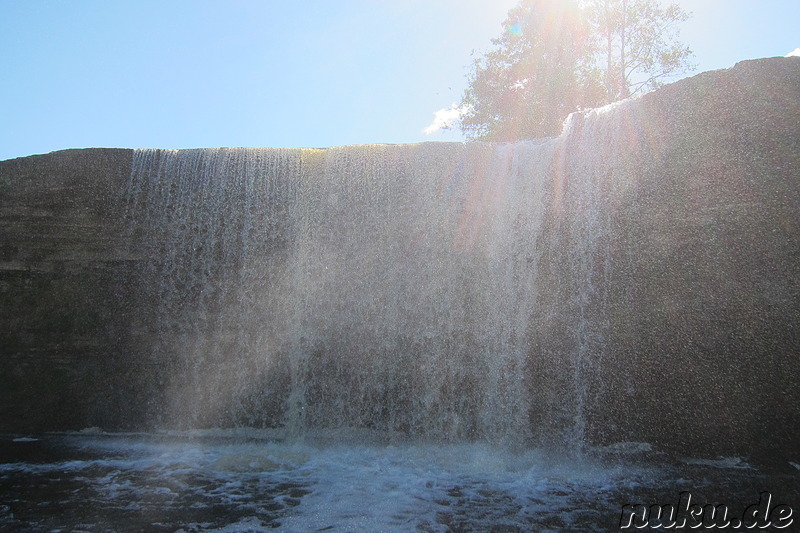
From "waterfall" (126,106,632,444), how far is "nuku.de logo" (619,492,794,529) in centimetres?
145

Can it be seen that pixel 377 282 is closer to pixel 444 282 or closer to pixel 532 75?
pixel 444 282

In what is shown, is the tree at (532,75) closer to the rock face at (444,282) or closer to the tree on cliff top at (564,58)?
the tree on cliff top at (564,58)

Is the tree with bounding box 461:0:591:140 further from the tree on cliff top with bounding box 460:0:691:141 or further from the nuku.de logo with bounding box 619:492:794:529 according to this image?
the nuku.de logo with bounding box 619:492:794:529

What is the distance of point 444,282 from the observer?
22.1ft

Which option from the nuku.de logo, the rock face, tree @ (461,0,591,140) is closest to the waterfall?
the rock face

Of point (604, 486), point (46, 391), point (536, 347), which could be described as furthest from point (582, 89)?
point (46, 391)

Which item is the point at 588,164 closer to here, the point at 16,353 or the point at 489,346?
the point at 489,346

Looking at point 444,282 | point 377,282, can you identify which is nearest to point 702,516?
point 444,282

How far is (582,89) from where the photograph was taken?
634 inches

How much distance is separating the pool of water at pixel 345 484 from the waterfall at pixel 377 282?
0.37 metres

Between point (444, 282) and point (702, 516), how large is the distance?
3.52 meters

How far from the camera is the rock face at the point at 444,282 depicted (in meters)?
5.62

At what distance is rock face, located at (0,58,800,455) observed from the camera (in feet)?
18.4

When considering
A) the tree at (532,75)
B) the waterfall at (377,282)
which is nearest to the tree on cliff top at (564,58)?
the tree at (532,75)
